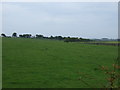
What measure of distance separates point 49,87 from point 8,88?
48.0 inches

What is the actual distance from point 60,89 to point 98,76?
2.60 m

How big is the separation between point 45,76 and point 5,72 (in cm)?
164

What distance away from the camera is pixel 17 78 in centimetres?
741

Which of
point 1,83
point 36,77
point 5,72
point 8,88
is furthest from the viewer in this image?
point 5,72

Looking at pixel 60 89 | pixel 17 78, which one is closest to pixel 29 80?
pixel 17 78

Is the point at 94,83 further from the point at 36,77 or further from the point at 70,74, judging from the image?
the point at 36,77

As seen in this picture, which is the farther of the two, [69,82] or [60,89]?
[69,82]

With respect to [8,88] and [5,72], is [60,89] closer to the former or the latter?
[8,88]

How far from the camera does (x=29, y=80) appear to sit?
717cm

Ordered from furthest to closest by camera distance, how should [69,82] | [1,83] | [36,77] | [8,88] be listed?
1. [36,77]
2. [69,82]
3. [1,83]
4. [8,88]

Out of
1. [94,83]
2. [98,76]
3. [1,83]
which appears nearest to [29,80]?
[1,83]

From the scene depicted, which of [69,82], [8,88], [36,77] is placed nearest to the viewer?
[8,88]

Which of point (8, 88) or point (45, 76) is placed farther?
point (45, 76)

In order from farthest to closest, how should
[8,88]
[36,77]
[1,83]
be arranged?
[36,77]
[1,83]
[8,88]
